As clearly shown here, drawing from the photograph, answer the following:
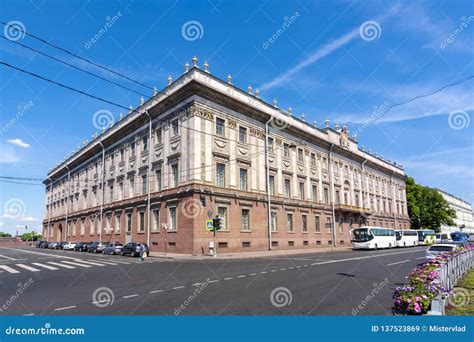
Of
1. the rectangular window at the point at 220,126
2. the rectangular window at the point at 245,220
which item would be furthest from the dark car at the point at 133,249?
the rectangular window at the point at 220,126

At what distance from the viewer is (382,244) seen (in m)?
43.7

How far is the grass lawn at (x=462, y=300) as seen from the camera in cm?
754

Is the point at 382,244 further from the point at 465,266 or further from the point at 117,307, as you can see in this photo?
the point at 117,307

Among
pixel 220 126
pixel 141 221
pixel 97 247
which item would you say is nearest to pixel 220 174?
pixel 220 126

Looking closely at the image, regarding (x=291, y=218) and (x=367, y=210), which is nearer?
(x=291, y=218)

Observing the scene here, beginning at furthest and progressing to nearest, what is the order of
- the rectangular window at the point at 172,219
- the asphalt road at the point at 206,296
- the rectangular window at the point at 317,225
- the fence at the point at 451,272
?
the rectangular window at the point at 317,225 → the rectangular window at the point at 172,219 → the asphalt road at the point at 206,296 → the fence at the point at 451,272

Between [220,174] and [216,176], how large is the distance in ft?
2.26

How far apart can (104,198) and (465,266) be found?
4352 centimetres

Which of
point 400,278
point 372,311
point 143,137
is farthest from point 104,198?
point 372,311

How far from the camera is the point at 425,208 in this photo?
78.2 metres

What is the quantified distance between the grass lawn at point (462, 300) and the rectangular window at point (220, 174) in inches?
909

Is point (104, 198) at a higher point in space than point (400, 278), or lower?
higher

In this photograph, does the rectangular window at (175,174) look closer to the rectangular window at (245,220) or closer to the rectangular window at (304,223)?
the rectangular window at (245,220)

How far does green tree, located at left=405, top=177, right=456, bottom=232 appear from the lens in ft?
251
